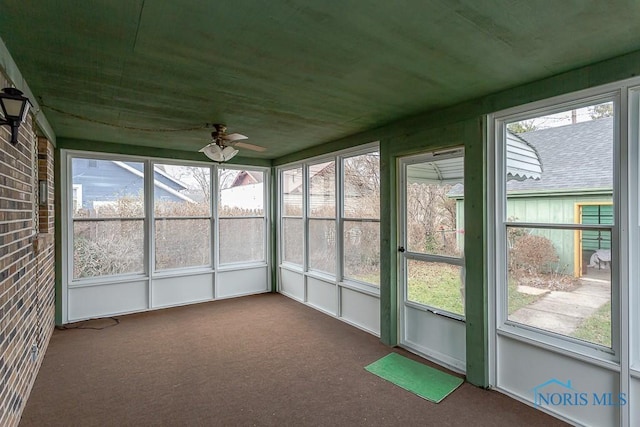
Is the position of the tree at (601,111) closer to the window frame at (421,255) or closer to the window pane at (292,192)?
the window frame at (421,255)

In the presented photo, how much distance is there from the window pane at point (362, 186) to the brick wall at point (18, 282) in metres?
3.45

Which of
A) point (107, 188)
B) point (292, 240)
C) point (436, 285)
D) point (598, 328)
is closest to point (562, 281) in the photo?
point (598, 328)

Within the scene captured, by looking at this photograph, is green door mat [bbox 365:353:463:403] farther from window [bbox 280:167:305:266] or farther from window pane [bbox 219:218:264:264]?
window pane [bbox 219:218:264:264]

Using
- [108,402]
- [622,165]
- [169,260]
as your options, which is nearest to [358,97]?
[622,165]

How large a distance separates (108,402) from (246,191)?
3995mm

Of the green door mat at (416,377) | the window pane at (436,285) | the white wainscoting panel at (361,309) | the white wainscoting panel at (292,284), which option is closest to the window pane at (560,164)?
the window pane at (436,285)

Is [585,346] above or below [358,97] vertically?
below

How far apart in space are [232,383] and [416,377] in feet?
5.61

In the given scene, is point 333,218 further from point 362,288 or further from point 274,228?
point 274,228

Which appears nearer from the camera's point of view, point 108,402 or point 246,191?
point 108,402

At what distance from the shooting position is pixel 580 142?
2461mm

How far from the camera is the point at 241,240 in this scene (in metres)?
6.10

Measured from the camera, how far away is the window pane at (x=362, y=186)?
4227 millimetres

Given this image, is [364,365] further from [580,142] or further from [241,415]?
[580,142]
